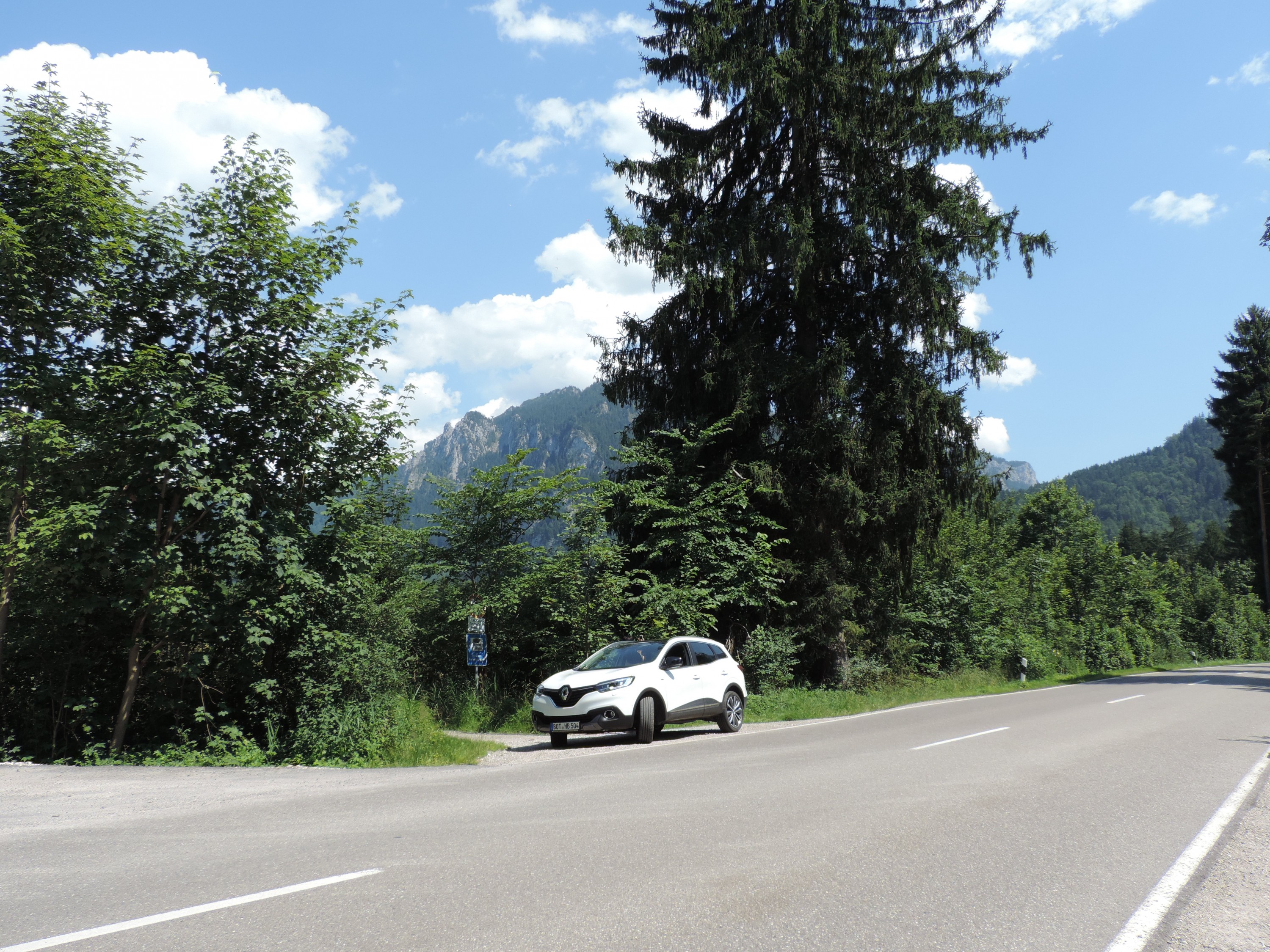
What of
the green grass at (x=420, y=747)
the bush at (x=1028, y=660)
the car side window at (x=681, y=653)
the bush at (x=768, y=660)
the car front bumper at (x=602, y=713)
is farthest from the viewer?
the bush at (x=1028, y=660)

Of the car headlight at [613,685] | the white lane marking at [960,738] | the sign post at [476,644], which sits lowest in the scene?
the white lane marking at [960,738]

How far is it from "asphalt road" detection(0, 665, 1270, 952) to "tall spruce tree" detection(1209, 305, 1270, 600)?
66.6 metres

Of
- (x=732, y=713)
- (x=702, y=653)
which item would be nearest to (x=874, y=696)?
(x=732, y=713)

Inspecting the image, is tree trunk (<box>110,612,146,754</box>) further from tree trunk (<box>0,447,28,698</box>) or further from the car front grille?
the car front grille

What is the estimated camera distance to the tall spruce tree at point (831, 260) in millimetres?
19219

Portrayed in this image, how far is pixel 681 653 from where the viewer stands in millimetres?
13227

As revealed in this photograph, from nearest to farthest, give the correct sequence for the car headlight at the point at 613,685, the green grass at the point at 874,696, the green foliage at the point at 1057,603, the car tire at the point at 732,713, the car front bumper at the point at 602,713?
the car front bumper at the point at 602,713 → the car headlight at the point at 613,685 → the car tire at the point at 732,713 → the green grass at the point at 874,696 → the green foliage at the point at 1057,603

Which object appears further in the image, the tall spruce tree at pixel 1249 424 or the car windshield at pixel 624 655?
the tall spruce tree at pixel 1249 424

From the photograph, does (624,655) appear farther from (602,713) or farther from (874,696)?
(874,696)

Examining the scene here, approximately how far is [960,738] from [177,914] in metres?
10.7

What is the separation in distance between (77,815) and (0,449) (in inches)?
294

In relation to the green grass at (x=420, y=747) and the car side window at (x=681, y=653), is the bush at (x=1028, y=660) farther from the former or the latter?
the green grass at (x=420, y=747)

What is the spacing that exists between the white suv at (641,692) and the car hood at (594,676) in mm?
11

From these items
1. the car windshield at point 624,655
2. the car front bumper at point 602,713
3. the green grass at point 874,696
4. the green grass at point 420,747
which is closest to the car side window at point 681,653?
the car windshield at point 624,655
